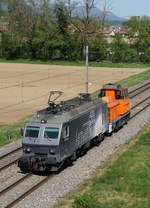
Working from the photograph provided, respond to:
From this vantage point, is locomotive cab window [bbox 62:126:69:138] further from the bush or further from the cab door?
the bush

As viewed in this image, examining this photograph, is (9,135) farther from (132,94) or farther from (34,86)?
(34,86)

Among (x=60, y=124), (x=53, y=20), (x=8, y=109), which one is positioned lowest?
(x=8, y=109)

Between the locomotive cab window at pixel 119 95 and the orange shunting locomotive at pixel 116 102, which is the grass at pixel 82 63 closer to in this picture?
the orange shunting locomotive at pixel 116 102

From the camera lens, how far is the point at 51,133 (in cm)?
1866

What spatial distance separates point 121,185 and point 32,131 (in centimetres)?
508

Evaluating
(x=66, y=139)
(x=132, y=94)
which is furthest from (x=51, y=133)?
(x=132, y=94)

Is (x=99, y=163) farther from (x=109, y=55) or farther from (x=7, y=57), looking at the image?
(x=7, y=57)

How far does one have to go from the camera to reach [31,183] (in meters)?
18.2

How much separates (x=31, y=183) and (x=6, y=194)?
1.59 m

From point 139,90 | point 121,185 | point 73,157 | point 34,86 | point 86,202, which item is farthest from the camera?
point 34,86

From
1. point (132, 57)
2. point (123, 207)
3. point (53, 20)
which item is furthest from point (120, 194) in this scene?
point (53, 20)

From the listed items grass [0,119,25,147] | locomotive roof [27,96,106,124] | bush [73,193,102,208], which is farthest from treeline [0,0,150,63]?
bush [73,193,102,208]

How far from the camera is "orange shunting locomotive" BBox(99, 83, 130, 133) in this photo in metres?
26.8

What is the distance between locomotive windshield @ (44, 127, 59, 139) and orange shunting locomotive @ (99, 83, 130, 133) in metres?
8.47
